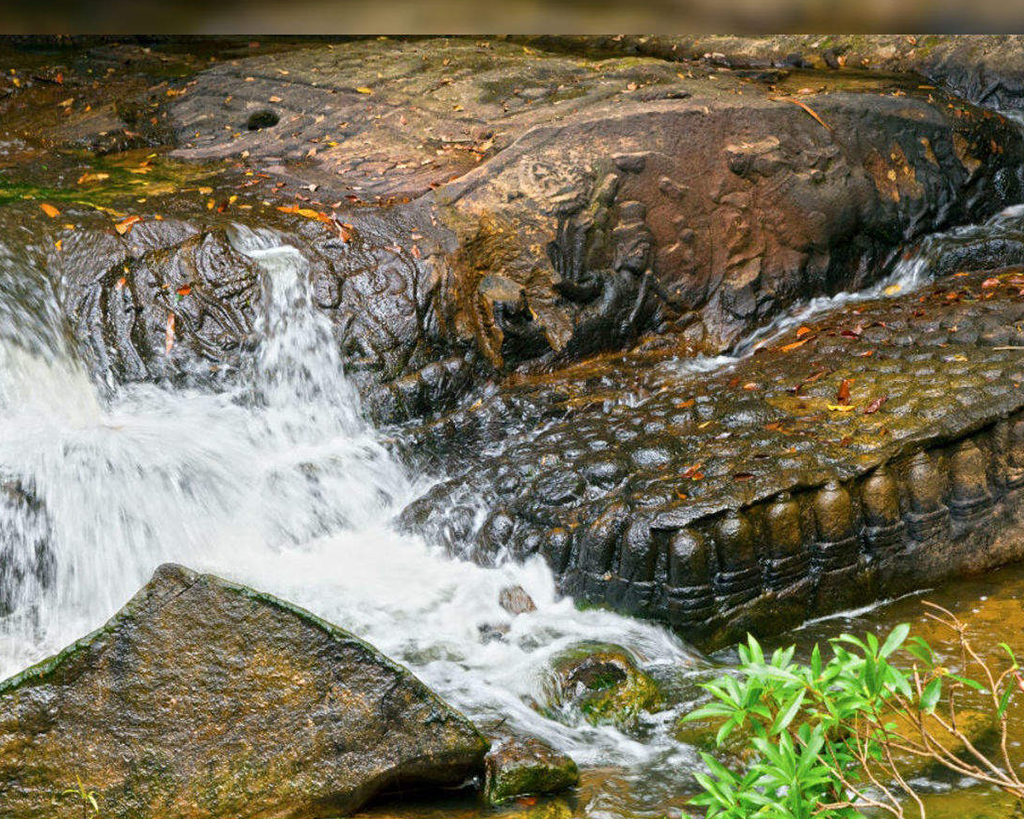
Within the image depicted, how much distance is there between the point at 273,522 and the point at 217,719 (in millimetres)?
2021

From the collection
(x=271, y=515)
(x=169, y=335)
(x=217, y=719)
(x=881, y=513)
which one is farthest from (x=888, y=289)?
(x=217, y=719)

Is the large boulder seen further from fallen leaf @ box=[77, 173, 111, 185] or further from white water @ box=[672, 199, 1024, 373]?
fallen leaf @ box=[77, 173, 111, 185]

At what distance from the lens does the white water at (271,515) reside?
4.26 m

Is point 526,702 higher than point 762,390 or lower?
lower

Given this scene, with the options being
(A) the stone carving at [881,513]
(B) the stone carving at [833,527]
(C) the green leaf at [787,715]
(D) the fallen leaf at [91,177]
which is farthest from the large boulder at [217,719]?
(D) the fallen leaf at [91,177]

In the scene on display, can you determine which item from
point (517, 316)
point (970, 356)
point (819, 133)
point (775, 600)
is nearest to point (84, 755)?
point (775, 600)

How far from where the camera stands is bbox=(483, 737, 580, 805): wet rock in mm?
3252

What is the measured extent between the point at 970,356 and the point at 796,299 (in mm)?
1596

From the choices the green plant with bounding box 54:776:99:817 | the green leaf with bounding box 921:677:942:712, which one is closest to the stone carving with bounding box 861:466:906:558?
the green leaf with bounding box 921:677:942:712

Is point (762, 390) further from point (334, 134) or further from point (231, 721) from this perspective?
point (334, 134)

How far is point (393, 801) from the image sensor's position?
3.22 m

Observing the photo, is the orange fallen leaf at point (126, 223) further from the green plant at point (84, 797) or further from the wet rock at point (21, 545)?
the green plant at point (84, 797)

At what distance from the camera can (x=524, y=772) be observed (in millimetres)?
3275

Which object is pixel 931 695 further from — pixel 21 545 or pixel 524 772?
pixel 21 545
